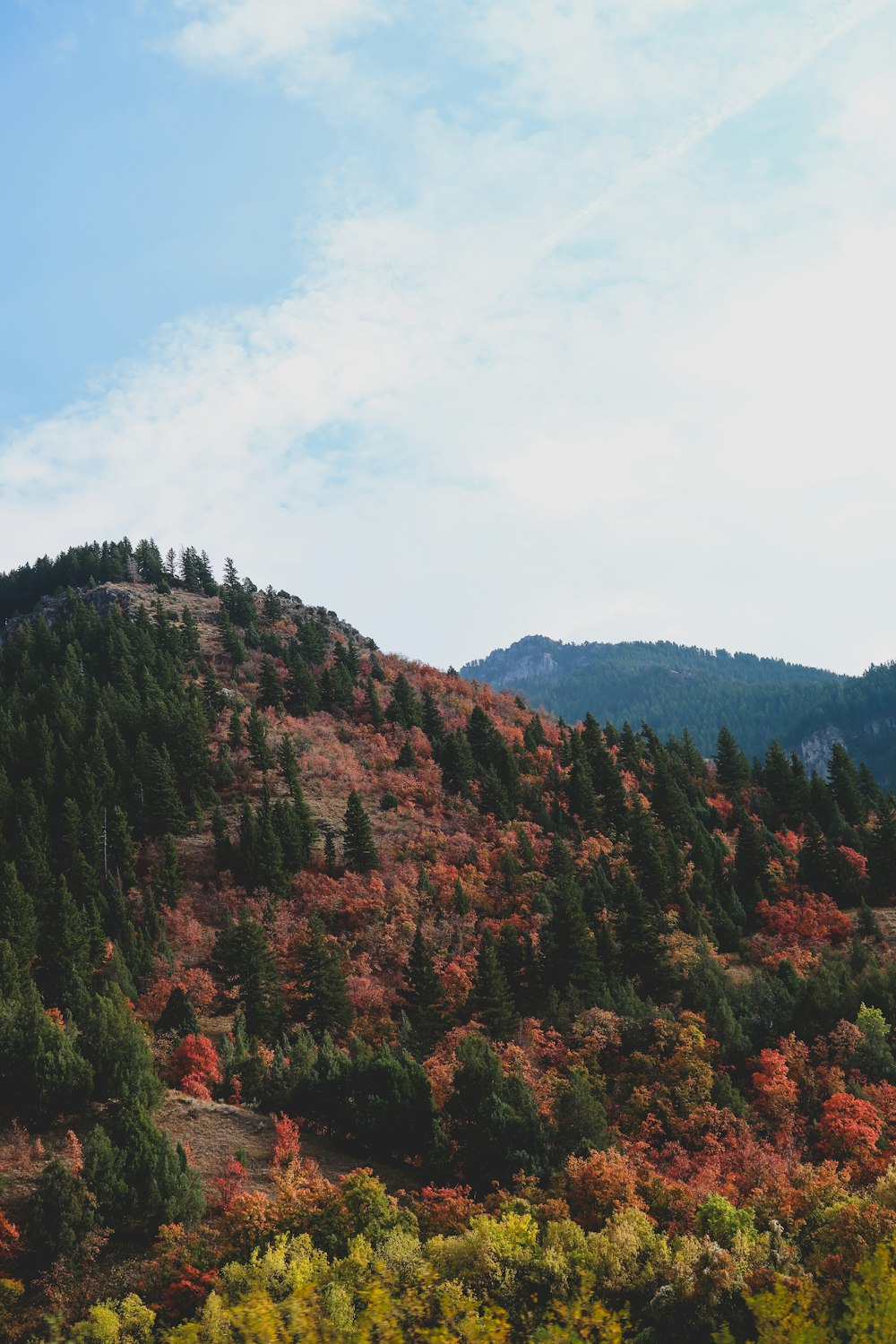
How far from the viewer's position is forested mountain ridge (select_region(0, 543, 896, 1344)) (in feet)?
97.3

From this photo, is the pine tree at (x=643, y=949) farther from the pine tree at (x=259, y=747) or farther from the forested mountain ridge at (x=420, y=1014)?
the pine tree at (x=259, y=747)

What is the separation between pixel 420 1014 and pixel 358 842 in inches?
1036

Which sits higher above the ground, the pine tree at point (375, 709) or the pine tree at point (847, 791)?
the pine tree at point (375, 709)

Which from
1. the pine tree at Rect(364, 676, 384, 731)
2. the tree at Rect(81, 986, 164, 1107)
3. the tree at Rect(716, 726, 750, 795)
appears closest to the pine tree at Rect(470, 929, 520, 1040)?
the tree at Rect(81, 986, 164, 1107)

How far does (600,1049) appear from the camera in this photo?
190 feet

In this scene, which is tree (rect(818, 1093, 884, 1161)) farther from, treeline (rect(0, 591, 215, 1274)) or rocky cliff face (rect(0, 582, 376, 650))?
rocky cliff face (rect(0, 582, 376, 650))

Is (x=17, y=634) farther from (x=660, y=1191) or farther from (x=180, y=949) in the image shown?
(x=660, y=1191)

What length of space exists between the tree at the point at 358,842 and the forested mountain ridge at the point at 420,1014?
0.41 m

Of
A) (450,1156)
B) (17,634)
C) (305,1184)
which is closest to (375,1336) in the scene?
(305,1184)

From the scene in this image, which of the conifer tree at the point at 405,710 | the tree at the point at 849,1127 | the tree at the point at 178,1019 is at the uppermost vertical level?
the conifer tree at the point at 405,710

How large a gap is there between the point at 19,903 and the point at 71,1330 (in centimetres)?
3967

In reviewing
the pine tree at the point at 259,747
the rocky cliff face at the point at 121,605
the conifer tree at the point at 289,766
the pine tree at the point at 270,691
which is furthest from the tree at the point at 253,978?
the rocky cliff face at the point at 121,605

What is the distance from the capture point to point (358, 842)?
85.6m

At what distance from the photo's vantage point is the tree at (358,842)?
85000 millimetres
